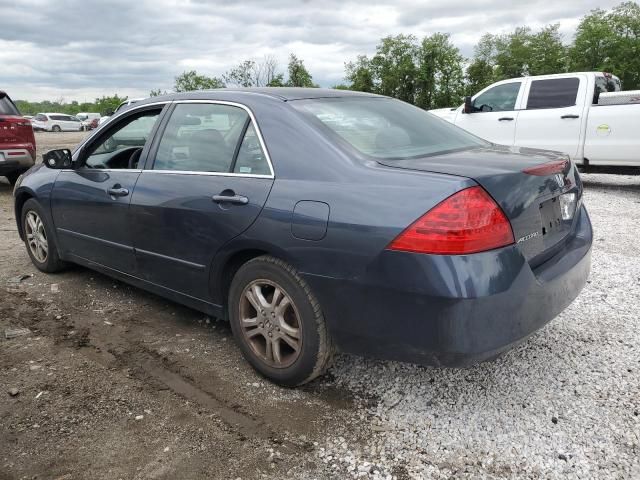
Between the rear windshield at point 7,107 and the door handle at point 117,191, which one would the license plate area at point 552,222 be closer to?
the door handle at point 117,191

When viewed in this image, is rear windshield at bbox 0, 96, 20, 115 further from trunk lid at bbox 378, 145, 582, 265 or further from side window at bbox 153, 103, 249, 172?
trunk lid at bbox 378, 145, 582, 265

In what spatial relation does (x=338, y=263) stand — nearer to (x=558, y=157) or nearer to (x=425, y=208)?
(x=425, y=208)

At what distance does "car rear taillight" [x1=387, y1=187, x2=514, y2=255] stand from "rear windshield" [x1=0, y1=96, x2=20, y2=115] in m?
9.55

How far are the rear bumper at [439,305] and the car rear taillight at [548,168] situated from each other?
0.44 metres

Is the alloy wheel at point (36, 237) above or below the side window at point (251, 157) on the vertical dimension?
below

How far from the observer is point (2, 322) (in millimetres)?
3846

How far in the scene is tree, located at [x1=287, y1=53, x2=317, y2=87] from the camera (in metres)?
23.4

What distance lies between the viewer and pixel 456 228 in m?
2.20

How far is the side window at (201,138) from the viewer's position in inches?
123

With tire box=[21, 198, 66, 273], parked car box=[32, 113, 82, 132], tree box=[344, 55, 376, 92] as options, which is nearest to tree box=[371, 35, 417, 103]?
tree box=[344, 55, 376, 92]

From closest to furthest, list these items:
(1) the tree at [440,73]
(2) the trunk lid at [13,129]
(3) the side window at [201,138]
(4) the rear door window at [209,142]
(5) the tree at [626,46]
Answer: (4) the rear door window at [209,142]
(3) the side window at [201,138]
(2) the trunk lid at [13,129]
(5) the tree at [626,46]
(1) the tree at [440,73]

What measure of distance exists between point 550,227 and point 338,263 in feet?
3.62

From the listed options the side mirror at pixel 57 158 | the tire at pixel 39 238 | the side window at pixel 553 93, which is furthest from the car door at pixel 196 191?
the side window at pixel 553 93

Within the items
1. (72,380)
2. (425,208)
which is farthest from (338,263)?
(72,380)
